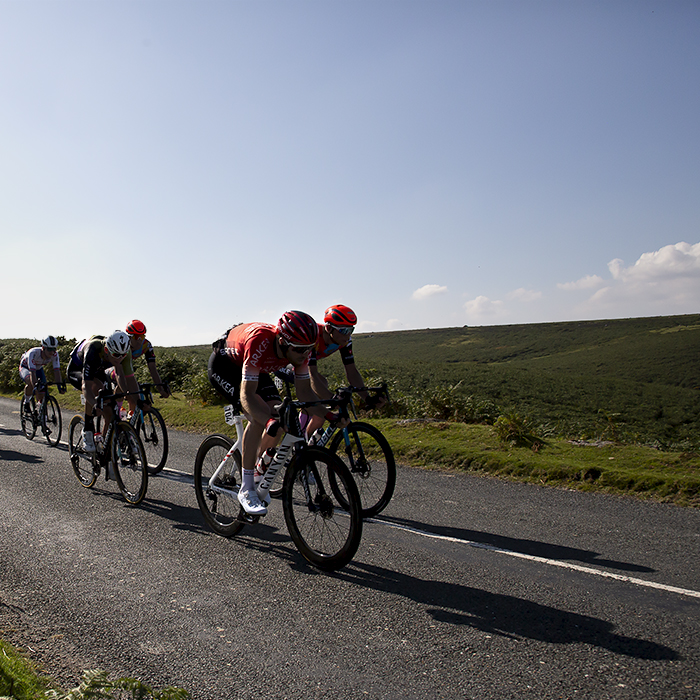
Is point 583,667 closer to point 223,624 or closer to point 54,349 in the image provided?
point 223,624

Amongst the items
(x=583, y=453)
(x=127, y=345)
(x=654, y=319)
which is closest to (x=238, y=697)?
(x=127, y=345)

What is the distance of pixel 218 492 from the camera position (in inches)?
223

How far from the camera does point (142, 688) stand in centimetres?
255

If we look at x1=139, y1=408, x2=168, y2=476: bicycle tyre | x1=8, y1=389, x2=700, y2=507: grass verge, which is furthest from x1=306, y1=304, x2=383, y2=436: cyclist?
x1=139, y1=408, x2=168, y2=476: bicycle tyre

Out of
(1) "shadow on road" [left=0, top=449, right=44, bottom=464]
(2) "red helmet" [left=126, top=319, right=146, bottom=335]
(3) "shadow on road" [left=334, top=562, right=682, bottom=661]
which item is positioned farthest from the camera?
(1) "shadow on road" [left=0, top=449, right=44, bottom=464]

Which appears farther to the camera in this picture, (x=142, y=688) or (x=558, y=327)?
(x=558, y=327)

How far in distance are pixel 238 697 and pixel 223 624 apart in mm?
853

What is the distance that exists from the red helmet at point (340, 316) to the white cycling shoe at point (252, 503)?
7.21 ft

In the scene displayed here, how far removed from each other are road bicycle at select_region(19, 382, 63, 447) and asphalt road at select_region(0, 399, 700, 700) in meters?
6.12

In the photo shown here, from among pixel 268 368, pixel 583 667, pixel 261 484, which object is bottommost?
pixel 583 667

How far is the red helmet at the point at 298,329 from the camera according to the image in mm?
4789

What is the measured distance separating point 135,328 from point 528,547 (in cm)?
702

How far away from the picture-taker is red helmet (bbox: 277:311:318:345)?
15.7ft

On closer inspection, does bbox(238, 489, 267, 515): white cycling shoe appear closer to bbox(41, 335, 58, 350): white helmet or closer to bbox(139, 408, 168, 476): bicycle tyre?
bbox(139, 408, 168, 476): bicycle tyre
